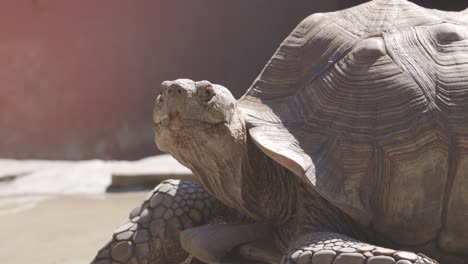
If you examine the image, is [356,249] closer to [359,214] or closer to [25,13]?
[359,214]

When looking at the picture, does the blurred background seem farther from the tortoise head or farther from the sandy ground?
the tortoise head

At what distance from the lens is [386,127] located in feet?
7.77

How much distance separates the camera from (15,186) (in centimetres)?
648

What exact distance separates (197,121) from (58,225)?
99.2 inches

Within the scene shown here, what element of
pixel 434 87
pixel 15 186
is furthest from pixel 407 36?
pixel 15 186

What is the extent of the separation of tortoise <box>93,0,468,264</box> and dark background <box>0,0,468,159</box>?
539 cm

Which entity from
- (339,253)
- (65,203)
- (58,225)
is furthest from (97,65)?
(339,253)

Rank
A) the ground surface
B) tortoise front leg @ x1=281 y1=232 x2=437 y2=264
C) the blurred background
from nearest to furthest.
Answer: tortoise front leg @ x1=281 y1=232 x2=437 y2=264
the ground surface
the blurred background

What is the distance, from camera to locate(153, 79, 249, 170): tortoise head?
2.39 meters

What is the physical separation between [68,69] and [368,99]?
237 inches

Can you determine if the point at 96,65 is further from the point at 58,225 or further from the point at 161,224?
the point at 161,224

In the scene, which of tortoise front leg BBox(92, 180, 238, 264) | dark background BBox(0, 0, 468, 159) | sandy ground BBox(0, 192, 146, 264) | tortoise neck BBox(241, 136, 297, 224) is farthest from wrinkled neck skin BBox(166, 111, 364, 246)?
dark background BBox(0, 0, 468, 159)

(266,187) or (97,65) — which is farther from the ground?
(266,187)

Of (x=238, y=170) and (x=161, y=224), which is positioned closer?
(x=238, y=170)
